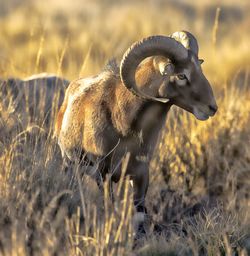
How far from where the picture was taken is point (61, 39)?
26.4 m

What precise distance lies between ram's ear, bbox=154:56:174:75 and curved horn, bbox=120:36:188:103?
0.06 metres

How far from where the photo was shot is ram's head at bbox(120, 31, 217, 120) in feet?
24.1

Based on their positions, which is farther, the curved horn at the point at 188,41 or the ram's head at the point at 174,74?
the curved horn at the point at 188,41

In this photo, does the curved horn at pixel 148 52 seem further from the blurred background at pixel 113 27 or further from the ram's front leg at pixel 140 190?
the blurred background at pixel 113 27

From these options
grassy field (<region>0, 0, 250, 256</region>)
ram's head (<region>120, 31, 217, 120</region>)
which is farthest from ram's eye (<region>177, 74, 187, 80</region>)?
grassy field (<region>0, 0, 250, 256</region>)

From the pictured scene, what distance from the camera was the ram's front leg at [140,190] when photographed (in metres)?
7.79

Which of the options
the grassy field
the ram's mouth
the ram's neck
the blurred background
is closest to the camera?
the grassy field

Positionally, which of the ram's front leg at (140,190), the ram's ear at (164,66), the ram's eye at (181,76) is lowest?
the ram's front leg at (140,190)

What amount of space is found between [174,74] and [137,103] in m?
0.43

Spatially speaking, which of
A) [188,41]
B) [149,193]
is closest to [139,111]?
[188,41]

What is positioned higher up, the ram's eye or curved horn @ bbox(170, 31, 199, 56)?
curved horn @ bbox(170, 31, 199, 56)

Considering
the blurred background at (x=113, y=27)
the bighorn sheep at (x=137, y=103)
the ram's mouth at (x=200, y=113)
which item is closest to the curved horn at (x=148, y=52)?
the bighorn sheep at (x=137, y=103)

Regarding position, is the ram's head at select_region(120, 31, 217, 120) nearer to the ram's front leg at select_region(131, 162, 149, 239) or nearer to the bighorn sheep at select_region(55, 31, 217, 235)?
the bighorn sheep at select_region(55, 31, 217, 235)

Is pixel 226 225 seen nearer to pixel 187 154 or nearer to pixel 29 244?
pixel 29 244
